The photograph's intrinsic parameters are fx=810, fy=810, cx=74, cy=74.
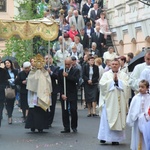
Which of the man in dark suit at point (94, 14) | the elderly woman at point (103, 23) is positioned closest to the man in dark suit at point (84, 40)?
the elderly woman at point (103, 23)

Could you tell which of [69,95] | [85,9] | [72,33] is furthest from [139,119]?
[85,9]

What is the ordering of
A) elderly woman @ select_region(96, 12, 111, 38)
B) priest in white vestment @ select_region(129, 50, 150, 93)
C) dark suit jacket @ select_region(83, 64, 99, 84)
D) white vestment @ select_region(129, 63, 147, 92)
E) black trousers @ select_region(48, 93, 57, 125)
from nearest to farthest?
priest in white vestment @ select_region(129, 50, 150, 93) → white vestment @ select_region(129, 63, 147, 92) → black trousers @ select_region(48, 93, 57, 125) → dark suit jacket @ select_region(83, 64, 99, 84) → elderly woman @ select_region(96, 12, 111, 38)

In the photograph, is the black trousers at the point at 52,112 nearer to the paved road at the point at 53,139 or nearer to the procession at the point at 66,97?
the procession at the point at 66,97

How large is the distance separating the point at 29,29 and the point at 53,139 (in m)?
3.35

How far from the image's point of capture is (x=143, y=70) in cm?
1614

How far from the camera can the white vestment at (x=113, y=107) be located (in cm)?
1664

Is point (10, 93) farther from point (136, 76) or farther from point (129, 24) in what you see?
point (129, 24)

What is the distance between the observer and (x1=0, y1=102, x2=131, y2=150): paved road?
647 inches

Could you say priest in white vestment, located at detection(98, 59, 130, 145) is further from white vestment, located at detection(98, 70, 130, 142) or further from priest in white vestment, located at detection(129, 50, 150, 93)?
priest in white vestment, located at detection(129, 50, 150, 93)

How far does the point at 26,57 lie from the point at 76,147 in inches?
454

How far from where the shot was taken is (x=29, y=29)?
65.6 ft

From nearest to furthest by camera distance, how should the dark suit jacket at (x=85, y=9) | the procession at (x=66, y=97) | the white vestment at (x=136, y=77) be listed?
the procession at (x=66, y=97) < the white vestment at (x=136, y=77) < the dark suit jacket at (x=85, y=9)

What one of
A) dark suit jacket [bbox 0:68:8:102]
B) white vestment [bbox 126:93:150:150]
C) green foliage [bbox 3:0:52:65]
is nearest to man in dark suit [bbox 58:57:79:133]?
dark suit jacket [bbox 0:68:8:102]

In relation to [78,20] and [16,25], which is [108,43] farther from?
[16,25]
